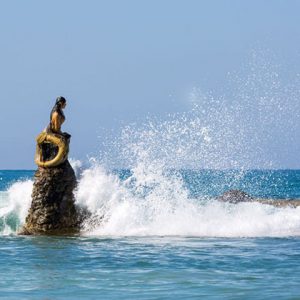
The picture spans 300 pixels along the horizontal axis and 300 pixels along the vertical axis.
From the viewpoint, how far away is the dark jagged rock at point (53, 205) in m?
18.4

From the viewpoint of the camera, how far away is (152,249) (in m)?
15.9

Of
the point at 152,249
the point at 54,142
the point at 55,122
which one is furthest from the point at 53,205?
the point at 152,249

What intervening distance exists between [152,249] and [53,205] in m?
3.22

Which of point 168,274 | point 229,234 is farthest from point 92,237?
point 168,274

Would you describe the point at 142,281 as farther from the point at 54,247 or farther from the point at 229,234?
the point at 229,234

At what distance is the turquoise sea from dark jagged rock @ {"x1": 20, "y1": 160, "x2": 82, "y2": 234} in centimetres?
35

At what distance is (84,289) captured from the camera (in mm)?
12047

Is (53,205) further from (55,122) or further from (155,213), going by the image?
(155,213)

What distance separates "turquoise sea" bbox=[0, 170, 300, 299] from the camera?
12102 mm

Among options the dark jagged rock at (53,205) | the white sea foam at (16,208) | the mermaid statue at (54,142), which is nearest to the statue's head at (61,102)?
the mermaid statue at (54,142)

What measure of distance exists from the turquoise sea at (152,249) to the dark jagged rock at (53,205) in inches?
13.6

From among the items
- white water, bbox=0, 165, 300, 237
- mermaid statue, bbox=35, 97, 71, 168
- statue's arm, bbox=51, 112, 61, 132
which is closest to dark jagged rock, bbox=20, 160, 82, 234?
mermaid statue, bbox=35, 97, 71, 168

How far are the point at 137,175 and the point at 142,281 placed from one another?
25.9ft

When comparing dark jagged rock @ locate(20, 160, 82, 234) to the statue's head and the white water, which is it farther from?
the statue's head
